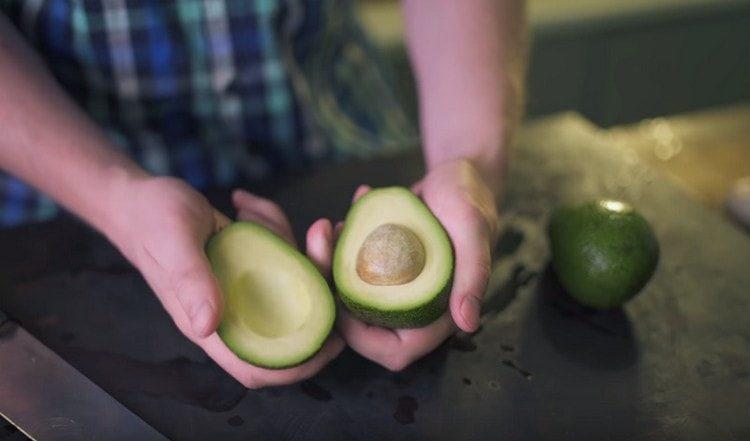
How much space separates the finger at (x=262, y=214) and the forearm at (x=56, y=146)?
96mm

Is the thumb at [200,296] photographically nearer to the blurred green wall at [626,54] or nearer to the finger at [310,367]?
the finger at [310,367]

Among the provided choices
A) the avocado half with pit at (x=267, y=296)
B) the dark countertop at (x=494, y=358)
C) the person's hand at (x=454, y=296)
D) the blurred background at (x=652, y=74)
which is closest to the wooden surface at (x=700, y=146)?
the blurred background at (x=652, y=74)

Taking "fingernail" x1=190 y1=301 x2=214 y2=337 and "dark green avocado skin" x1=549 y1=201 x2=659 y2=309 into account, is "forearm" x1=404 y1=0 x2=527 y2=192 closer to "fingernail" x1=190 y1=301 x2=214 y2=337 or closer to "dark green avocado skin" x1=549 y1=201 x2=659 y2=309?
"dark green avocado skin" x1=549 y1=201 x2=659 y2=309

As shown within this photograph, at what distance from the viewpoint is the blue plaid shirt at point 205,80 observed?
768 mm

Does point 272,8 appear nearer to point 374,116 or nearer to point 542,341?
point 374,116

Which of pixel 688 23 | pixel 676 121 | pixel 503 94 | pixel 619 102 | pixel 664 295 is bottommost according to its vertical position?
pixel 676 121

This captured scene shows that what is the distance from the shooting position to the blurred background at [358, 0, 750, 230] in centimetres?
182

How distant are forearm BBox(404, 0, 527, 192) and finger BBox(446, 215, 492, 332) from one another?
154 mm

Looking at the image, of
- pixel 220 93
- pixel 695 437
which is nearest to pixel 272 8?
pixel 220 93

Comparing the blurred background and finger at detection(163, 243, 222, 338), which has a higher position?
finger at detection(163, 243, 222, 338)

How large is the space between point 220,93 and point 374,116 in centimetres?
24

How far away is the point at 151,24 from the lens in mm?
770

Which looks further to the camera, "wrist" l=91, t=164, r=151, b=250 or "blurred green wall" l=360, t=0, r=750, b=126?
"blurred green wall" l=360, t=0, r=750, b=126

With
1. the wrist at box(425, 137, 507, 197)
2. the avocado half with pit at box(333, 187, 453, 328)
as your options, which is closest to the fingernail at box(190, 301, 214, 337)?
the avocado half with pit at box(333, 187, 453, 328)
